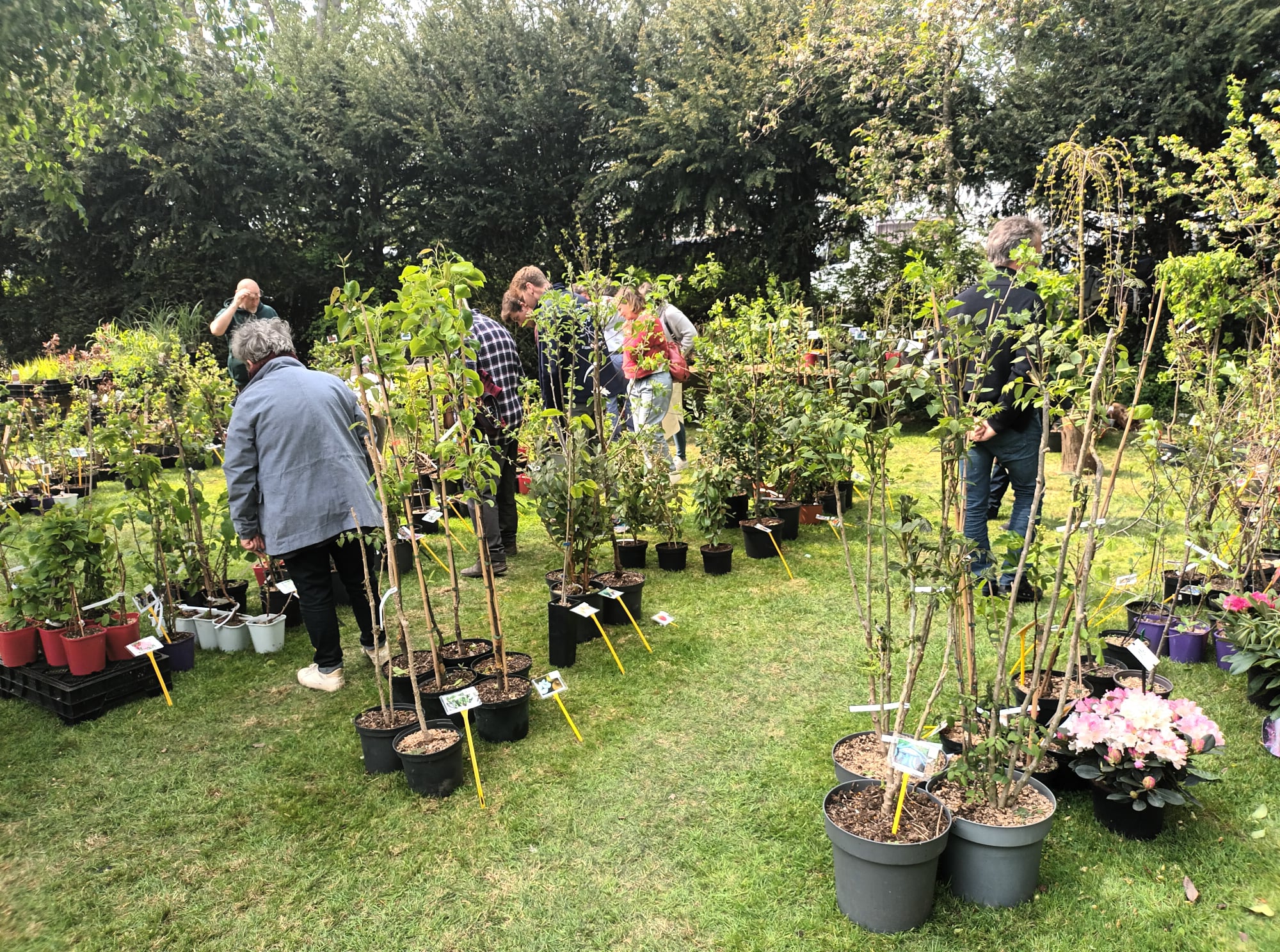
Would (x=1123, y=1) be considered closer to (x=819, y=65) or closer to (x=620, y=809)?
(x=819, y=65)

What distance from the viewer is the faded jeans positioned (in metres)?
4.91

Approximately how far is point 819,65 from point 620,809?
10.6m

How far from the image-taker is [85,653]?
352cm

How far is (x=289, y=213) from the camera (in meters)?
14.1

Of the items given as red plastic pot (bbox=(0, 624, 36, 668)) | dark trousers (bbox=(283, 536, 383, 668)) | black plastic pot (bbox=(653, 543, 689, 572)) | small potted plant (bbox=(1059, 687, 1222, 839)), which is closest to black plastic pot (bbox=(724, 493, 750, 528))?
black plastic pot (bbox=(653, 543, 689, 572))

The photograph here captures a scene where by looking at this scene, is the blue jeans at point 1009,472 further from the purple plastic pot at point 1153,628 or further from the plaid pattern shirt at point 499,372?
the plaid pattern shirt at point 499,372

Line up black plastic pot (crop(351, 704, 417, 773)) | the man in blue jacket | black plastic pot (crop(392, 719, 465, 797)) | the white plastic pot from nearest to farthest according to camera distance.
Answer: black plastic pot (crop(392, 719, 465, 797)) → black plastic pot (crop(351, 704, 417, 773)) → the man in blue jacket → the white plastic pot

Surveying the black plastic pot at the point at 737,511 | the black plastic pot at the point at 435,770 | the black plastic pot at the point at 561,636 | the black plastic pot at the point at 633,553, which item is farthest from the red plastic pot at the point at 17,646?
the black plastic pot at the point at 737,511

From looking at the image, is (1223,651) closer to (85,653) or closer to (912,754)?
(912,754)

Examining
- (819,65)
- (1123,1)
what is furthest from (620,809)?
(1123,1)

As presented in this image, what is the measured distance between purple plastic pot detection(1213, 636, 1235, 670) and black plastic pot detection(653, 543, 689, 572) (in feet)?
9.20

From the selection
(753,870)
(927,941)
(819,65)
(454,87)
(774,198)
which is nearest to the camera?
(927,941)

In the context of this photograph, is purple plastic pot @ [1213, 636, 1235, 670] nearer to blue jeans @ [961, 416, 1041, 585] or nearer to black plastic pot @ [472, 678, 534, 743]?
blue jeans @ [961, 416, 1041, 585]

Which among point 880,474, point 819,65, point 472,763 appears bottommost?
point 472,763
